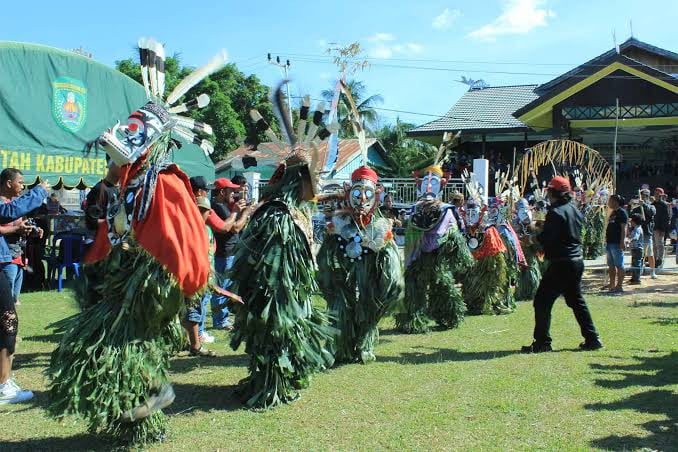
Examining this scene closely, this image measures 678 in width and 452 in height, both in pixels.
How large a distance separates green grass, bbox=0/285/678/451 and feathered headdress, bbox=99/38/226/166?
77.7 inches

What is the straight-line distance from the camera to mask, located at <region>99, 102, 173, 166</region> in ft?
12.9

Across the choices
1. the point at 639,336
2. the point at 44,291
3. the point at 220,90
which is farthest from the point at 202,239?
the point at 220,90

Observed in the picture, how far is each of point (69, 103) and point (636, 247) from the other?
12.1 m

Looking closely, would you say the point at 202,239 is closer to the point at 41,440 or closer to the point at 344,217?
the point at 41,440

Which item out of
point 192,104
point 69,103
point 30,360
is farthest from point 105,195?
point 69,103

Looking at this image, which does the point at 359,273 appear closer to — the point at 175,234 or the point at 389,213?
the point at 175,234

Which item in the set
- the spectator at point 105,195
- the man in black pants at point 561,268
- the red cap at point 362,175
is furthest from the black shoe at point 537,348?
the spectator at point 105,195

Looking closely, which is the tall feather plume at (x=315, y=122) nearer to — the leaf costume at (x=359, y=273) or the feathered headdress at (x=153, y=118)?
the feathered headdress at (x=153, y=118)

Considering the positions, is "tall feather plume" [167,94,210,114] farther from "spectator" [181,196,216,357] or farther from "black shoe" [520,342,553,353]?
"black shoe" [520,342,553,353]

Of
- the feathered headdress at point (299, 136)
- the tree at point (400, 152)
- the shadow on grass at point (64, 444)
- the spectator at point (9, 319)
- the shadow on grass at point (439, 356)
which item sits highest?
the tree at point (400, 152)

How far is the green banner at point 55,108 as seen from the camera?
1152 cm

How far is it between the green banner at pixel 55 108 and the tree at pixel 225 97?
13815mm

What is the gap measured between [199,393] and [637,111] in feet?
77.0

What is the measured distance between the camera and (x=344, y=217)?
6688 millimetres
